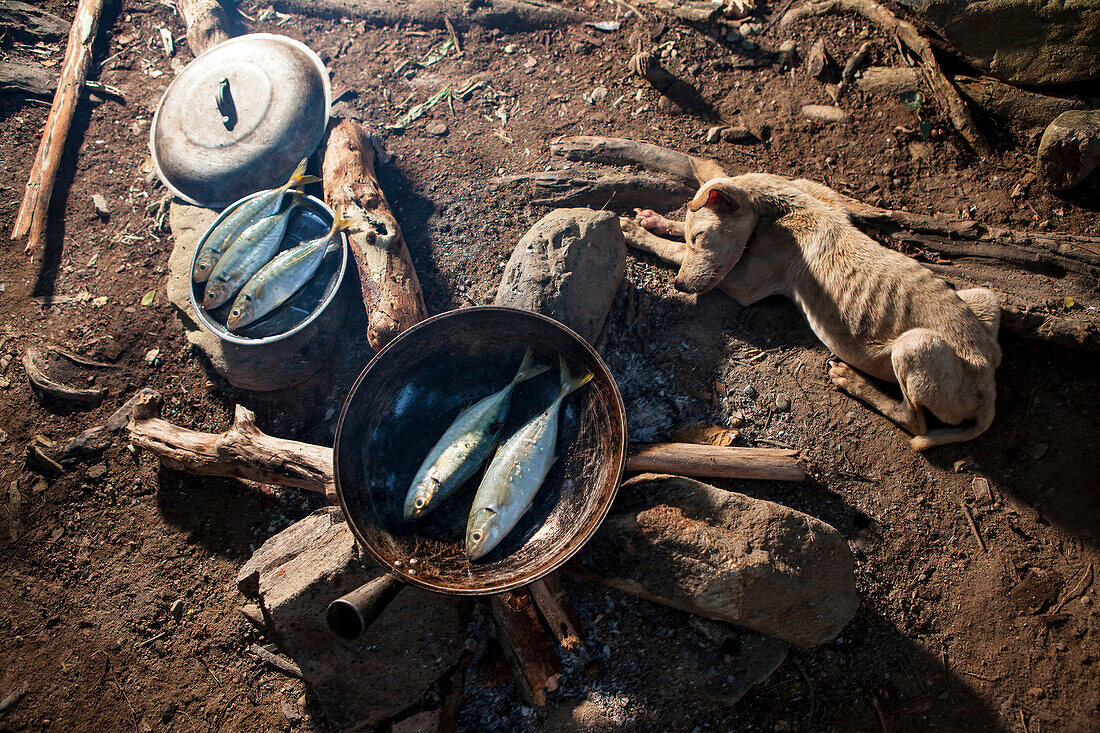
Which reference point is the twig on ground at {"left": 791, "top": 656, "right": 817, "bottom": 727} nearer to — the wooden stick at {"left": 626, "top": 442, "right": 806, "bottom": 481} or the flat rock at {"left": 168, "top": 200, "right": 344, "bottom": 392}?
the wooden stick at {"left": 626, "top": 442, "right": 806, "bottom": 481}

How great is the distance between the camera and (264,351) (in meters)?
4.22

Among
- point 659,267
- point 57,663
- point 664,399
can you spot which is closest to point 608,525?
point 664,399

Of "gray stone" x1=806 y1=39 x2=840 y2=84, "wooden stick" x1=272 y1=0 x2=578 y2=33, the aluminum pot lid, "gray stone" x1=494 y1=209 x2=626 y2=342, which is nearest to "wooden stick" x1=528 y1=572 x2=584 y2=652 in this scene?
"gray stone" x1=494 y1=209 x2=626 y2=342

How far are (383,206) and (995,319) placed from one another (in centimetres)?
472

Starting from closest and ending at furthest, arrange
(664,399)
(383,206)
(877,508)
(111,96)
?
(877,508) < (664,399) < (383,206) < (111,96)

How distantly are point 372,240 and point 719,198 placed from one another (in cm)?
263

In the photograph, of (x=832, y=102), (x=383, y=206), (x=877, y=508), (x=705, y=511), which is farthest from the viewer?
(x=832, y=102)

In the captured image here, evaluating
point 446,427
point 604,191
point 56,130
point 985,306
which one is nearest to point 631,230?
point 604,191

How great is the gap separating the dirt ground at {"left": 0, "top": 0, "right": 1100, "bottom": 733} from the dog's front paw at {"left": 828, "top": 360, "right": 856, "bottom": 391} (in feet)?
0.35

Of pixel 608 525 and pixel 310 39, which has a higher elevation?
pixel 310 39

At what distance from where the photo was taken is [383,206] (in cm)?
434

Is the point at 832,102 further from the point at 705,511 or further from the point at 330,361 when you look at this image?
the point at 330,361

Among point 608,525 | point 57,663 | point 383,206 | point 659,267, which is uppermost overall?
point 383,206

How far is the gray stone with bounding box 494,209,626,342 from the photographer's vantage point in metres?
3.89
